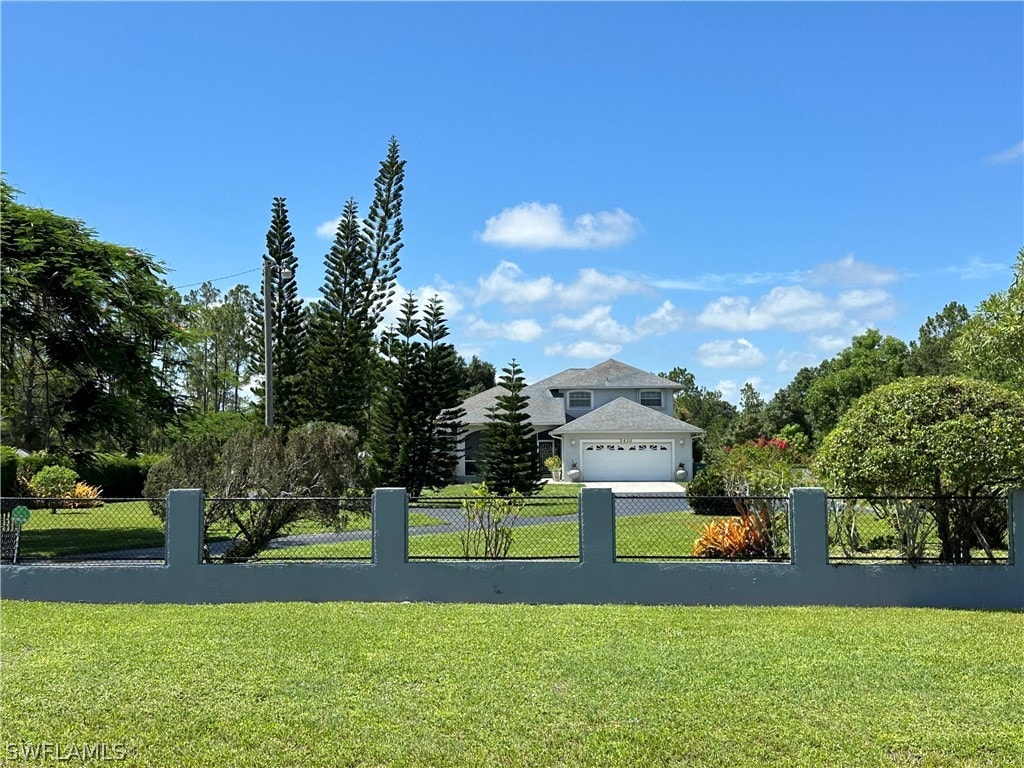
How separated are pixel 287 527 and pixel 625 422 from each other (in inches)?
889

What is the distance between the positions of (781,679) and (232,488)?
7.85 m

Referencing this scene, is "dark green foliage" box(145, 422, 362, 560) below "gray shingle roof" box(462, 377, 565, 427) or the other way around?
below

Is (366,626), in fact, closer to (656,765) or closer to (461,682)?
(461,682)

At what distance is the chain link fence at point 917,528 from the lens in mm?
8922

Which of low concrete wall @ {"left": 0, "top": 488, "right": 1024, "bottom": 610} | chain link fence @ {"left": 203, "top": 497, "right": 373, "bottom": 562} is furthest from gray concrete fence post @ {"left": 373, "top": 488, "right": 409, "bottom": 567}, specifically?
chain link fence @ {"left": 203, "top": 497, "right": 373, "bottom": 562}

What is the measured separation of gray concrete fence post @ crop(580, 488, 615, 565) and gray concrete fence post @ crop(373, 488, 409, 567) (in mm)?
1903

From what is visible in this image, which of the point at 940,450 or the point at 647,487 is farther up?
the point at 940,450

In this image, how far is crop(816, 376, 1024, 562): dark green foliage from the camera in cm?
845

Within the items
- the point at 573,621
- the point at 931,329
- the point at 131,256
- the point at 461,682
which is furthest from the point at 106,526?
the point at 931,329

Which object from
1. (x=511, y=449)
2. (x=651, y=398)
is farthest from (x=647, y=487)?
(x=651, y=398)

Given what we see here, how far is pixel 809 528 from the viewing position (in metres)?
8.80

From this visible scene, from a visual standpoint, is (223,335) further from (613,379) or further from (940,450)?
(940,450)

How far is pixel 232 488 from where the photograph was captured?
11289 millimetres

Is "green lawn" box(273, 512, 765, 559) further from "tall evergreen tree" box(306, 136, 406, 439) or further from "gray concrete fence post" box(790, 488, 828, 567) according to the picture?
"tall evergreen tree" box(306, 136, 406, 439)
